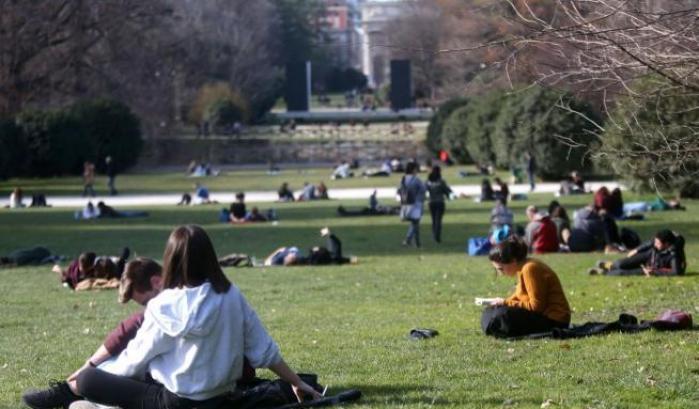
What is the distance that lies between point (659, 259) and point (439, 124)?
5281 centimetres

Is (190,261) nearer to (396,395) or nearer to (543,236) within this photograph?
(396,395)

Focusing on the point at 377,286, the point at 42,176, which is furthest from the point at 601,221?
the point at 42,176

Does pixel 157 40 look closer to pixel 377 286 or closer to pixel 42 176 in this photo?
pixel 42 176

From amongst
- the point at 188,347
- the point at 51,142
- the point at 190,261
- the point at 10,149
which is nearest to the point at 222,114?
the point at 51,142

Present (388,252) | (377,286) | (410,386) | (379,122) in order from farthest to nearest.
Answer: (379,122) → (388,252) → (377,286) → (410,386)

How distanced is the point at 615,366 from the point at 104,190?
142ft

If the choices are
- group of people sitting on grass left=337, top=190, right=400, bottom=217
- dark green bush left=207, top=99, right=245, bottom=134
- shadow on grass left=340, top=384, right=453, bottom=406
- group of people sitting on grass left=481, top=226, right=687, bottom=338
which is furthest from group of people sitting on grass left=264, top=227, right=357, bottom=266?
dark green bush left=207, top=99, right=245, bottom=134

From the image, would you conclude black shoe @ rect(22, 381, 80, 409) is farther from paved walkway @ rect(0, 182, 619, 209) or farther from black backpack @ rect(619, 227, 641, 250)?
paved walkway @ rect(0, 182, 619, 209)

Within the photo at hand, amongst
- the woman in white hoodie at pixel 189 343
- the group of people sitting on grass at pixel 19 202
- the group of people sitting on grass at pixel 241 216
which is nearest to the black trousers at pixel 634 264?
the woman in white hoodie at pixel 189 343

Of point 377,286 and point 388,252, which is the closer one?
point 377,286

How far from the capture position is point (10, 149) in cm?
5622

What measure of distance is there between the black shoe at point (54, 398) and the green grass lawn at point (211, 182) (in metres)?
41.2

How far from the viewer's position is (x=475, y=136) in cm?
5859

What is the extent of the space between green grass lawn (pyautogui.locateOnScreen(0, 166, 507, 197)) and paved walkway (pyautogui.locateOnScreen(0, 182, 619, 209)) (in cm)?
251
